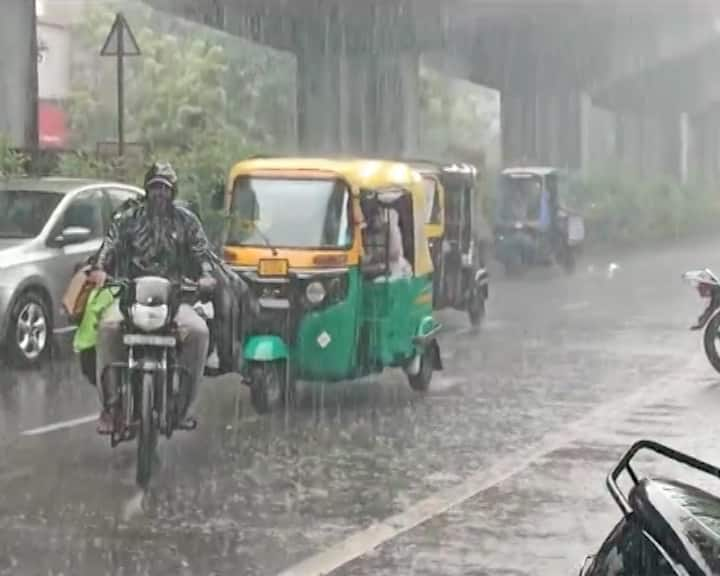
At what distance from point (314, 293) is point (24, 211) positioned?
4.50 metres

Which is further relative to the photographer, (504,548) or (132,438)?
(132,438)

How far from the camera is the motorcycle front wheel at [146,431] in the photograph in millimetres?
8805

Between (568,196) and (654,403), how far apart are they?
808 inches

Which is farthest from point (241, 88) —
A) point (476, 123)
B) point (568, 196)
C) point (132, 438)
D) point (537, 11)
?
point (132, 438)

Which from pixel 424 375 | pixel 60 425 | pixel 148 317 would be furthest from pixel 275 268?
pixel 148 317

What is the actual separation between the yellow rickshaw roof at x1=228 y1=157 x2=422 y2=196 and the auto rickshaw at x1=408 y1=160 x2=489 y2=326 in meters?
4.27

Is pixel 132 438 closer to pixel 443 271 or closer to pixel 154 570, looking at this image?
pixel 154 570

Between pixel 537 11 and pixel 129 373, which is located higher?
pixel 537 11

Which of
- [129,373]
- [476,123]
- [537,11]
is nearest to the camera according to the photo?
[129,373]

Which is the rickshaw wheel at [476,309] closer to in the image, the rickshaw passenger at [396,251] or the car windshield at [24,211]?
the car windshield at [24,211]

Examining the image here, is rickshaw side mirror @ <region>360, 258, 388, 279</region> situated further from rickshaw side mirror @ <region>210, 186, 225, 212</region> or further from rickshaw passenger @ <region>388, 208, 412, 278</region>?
rickshaw side mirror @ <region>210, 186, 225, 212</region>

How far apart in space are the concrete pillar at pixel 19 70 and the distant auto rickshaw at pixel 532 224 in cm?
978

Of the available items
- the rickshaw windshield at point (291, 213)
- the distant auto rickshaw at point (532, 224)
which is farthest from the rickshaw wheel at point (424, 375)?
the distant auto rickshaw at point (532, 224)

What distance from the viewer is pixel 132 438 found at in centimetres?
913
